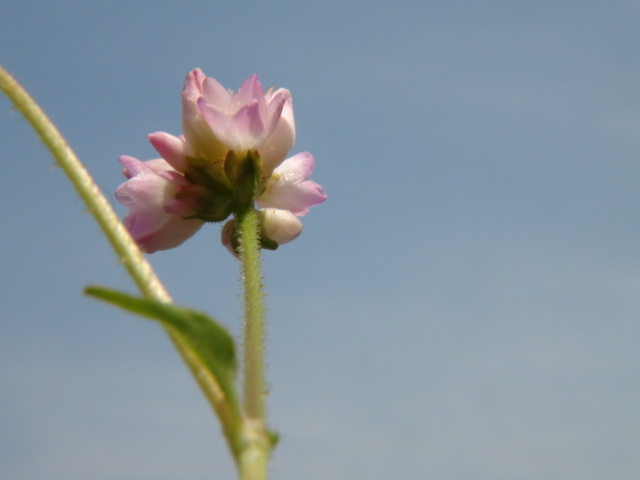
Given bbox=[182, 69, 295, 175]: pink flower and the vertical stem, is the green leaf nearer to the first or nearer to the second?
the vertical stem

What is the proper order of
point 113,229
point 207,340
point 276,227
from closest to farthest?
point 207,340 → point 113,229 → point 276,227

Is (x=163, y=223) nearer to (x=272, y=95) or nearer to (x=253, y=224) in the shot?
(x=253, y=224)

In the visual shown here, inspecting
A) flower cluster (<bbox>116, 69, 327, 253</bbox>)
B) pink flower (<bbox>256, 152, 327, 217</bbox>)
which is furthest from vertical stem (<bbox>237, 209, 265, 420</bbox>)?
pink flower (<bbox>256, 152, 327, 217</bbox>)

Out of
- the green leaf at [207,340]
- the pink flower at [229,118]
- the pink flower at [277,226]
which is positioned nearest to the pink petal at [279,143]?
the pink flower at [229,118]

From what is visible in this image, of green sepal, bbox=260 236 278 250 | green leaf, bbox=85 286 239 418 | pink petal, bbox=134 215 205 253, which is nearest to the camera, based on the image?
green leaf, bbox=85 286 239 418

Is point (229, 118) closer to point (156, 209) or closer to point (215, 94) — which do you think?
point (215, 94)

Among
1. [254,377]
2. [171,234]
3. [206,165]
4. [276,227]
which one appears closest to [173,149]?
[206,165]

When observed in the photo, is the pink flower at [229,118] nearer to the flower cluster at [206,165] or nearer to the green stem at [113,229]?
the flower cluster at [206,165]
